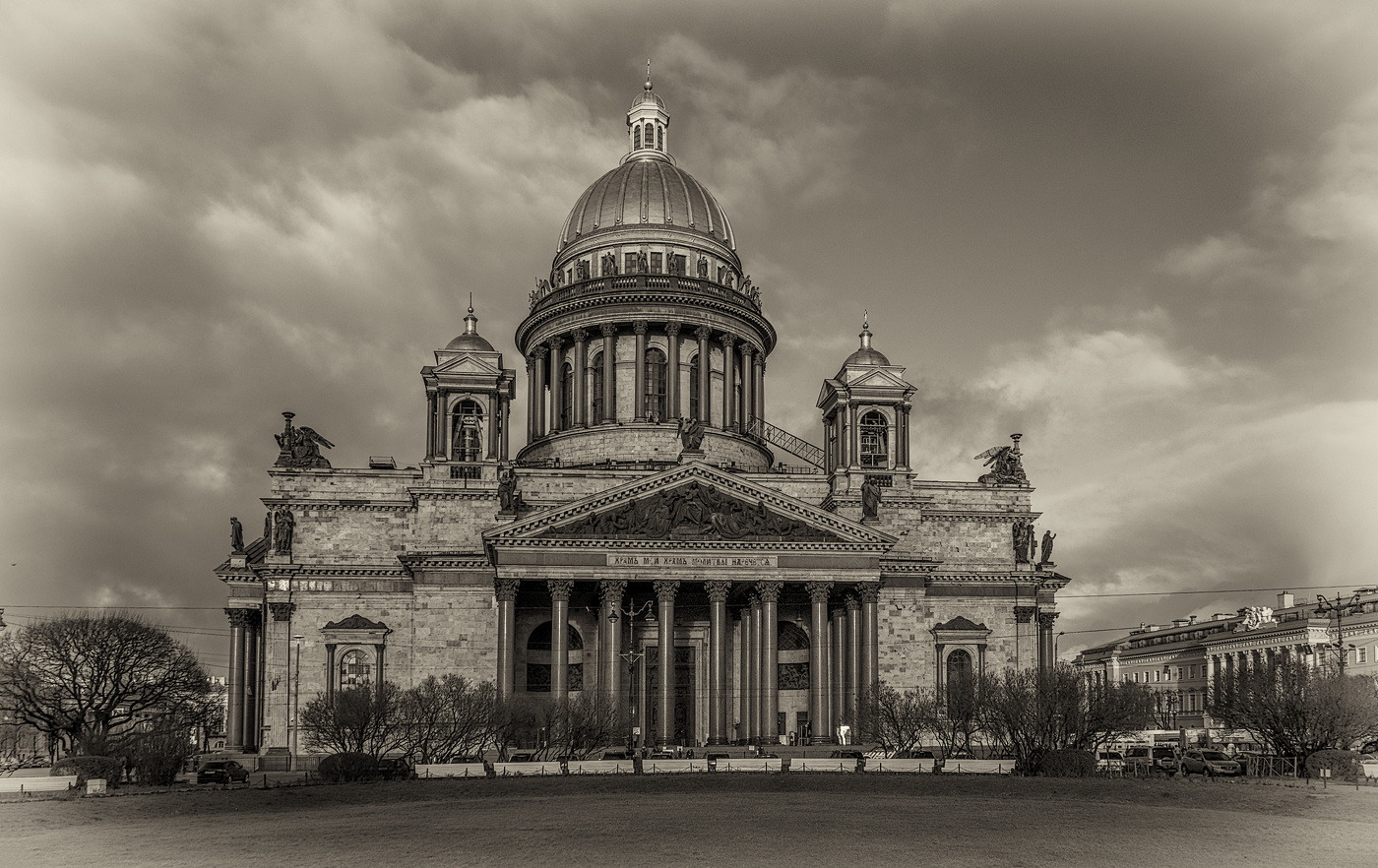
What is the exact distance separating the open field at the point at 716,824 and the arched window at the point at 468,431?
30611 mm

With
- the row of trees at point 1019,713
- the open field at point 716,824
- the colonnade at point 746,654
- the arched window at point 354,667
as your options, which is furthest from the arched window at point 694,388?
the open field at point 716,824

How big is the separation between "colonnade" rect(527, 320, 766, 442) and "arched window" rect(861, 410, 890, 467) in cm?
1049

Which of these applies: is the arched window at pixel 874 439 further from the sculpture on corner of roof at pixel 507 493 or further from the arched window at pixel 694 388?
the sculpture on corner of roof at pixel 507 493

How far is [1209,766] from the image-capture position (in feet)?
167

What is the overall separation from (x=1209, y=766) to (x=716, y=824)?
2687cm

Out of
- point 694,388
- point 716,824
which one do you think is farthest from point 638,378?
point 716,824

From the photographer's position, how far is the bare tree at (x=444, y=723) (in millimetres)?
50000

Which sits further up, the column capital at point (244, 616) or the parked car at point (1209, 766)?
the column capital at point (244, 616)

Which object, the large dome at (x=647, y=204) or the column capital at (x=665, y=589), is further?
the large dome at (x=647, y=204)

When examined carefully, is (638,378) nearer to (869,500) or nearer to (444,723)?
(869,500)

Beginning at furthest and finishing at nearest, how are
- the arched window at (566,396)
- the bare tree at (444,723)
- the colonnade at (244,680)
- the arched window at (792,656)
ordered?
the arched window at (566,396)
the colonnade at (244,680)
the arched window at (792,656)
the bare tree at (444,723)

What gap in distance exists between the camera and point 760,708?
62.3 meters

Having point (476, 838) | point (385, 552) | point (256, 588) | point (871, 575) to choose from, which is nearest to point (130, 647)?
point (256, 588)

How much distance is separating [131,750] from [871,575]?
32097 millimetres
